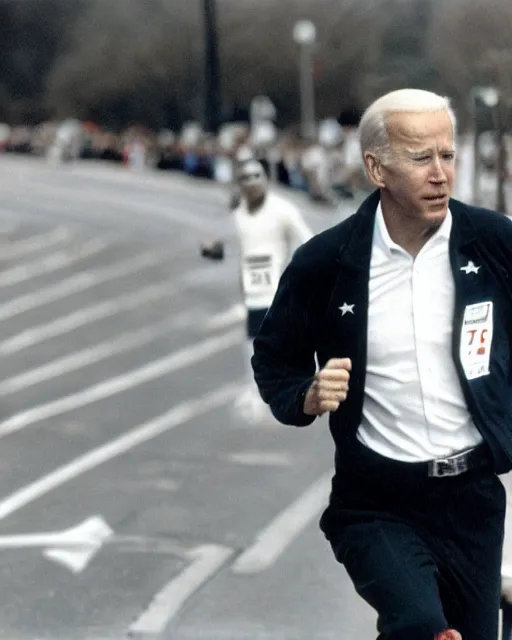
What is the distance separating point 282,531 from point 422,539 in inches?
179

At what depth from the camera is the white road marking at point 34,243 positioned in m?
29.4

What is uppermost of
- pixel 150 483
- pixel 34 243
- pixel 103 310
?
pixel 150 483

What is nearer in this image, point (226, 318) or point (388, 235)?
point (388, 235)

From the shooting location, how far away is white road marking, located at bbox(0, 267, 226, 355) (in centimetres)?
1881

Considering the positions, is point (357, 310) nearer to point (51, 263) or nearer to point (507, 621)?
point (507, 621)

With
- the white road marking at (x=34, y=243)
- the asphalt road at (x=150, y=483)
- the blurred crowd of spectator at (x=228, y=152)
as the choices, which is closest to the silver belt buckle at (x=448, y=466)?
the asphalt road at (x=150, y=483)

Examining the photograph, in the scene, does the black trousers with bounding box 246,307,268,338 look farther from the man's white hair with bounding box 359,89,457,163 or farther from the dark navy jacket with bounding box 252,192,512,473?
the man's white hair with bounding box 359,89,457,163

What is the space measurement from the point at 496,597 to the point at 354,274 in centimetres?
88

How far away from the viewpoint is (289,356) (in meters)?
4.57

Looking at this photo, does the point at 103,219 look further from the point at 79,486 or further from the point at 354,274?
the point at 354,274

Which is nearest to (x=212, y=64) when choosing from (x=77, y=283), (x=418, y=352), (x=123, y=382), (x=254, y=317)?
(x=77, y=283)

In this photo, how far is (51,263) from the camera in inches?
1078

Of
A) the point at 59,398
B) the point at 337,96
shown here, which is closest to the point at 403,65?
the point at 337,96

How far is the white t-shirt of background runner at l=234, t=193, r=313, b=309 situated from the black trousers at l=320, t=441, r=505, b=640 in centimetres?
832
